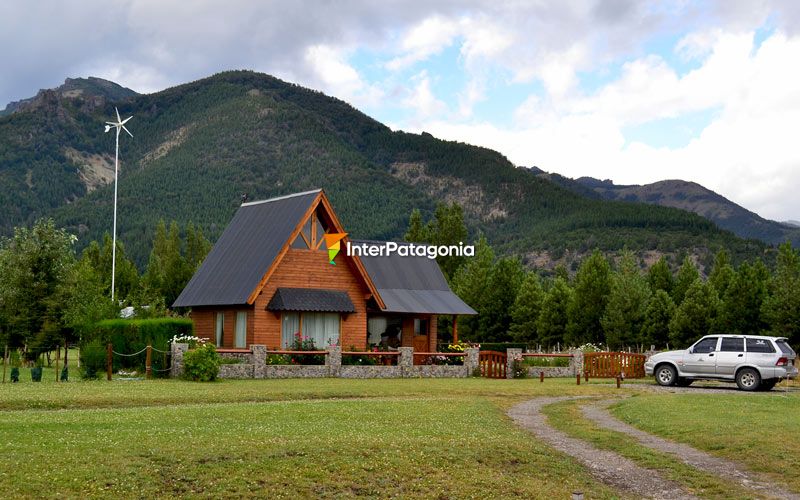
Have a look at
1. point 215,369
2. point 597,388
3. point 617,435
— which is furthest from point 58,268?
point 617,435

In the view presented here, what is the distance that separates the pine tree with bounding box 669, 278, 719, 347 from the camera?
64188mm

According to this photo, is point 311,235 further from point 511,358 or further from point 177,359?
point 511,358

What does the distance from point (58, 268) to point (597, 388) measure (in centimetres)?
3021

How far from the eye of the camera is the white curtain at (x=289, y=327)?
43.8 meters

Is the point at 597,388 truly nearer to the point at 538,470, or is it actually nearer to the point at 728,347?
the point at 728,347

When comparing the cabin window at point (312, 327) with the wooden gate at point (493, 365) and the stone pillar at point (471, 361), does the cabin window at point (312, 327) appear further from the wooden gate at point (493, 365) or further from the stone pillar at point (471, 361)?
the wooden gate at point (493, 365)

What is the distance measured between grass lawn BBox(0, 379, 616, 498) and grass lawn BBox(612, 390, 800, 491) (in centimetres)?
365

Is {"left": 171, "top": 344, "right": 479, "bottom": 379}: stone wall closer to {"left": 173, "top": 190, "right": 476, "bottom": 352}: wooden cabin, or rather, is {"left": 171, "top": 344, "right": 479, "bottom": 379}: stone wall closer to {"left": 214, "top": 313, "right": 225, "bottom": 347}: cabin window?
{"left": 173, "top": 190, "right": 476, "bottom": 352}: wooden cabin

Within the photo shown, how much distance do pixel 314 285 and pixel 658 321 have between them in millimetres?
34119

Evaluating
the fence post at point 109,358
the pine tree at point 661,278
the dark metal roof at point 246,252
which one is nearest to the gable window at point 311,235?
the dark metal roof at point 246,252

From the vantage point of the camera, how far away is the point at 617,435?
→ 21.3 metres

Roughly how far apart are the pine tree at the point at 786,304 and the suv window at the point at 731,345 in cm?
2857

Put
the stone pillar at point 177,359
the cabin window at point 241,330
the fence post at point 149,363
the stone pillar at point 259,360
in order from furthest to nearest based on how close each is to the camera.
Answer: the cabin window at point 241,330 → the stone pillar at point 259,360 → the stone pillar at point 177,359 → the fence post at point 149,363

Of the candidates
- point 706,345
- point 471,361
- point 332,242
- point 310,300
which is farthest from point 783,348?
point 332,242
